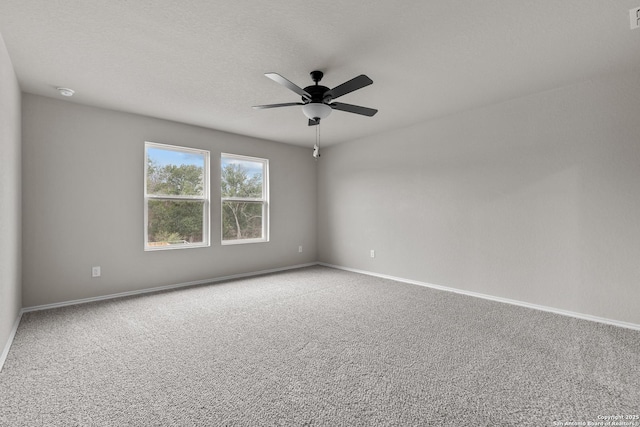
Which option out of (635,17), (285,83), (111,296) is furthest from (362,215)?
(111,296)

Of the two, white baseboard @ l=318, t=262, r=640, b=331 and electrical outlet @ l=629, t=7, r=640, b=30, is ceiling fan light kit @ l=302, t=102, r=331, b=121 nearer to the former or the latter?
electrical outlet @ l=629, t=7, r=640, b=30

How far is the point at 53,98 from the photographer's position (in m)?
3.40

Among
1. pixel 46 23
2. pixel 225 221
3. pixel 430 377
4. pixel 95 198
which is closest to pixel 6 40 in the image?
pixel 46 23

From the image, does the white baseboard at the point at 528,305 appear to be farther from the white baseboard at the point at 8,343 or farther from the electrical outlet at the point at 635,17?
the white baseboard at the point at 8,343

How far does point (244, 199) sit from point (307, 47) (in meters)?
3.25

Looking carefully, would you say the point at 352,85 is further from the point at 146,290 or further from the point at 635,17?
the point at 146,290

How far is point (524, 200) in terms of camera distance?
3.46 meters

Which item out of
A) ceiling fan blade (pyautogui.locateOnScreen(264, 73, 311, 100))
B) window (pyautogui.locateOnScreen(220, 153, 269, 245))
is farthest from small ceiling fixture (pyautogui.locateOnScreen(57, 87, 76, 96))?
ceiling fan blade (pyautogui.locateOnScreen(264, 73, 311, 100))

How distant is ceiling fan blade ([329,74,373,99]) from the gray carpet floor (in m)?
2.17

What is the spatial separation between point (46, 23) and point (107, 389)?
2.56 m

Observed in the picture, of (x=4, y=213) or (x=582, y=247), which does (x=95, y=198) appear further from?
(x=582, y=247)

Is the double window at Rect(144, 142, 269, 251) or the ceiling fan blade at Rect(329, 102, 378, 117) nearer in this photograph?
the ceiling fan blade at Rect(329, 102, 378, 117)

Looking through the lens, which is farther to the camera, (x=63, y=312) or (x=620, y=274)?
(x=63, y=312)

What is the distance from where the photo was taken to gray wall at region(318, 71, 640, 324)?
2.87 m
